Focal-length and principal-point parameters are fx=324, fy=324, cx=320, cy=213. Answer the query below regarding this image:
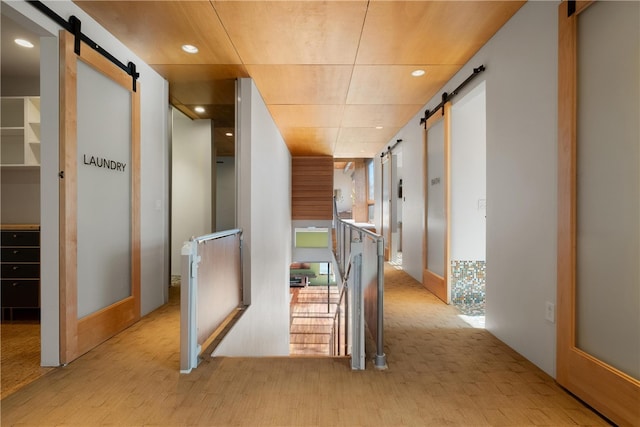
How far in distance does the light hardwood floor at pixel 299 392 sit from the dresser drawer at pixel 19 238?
4.98ft

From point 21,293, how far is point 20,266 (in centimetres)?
28

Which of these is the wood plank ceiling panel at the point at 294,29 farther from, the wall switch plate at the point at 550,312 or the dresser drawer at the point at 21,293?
the dresser drawer at the point at 21,293

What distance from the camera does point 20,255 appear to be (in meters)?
3.31

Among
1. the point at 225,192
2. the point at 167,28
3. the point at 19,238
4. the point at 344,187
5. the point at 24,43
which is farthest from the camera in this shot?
the point at 344,187

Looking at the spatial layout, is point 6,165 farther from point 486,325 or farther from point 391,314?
point 486,325

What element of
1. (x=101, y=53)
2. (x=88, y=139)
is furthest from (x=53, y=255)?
(x=101, y=53)

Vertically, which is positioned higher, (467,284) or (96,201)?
(96,201)

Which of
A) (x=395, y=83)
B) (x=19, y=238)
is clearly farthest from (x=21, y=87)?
(x=395, y=83)

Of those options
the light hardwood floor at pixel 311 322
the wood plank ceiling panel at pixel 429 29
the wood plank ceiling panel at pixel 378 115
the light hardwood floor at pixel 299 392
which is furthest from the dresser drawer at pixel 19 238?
the light hardwood floor at pixel 311 322

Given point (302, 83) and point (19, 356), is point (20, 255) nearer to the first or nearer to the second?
point (19, 356)

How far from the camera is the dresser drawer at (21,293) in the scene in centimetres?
333

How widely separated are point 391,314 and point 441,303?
0.82 m

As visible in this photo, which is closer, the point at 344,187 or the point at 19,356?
the point at 19,356

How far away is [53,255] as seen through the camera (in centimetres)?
238
